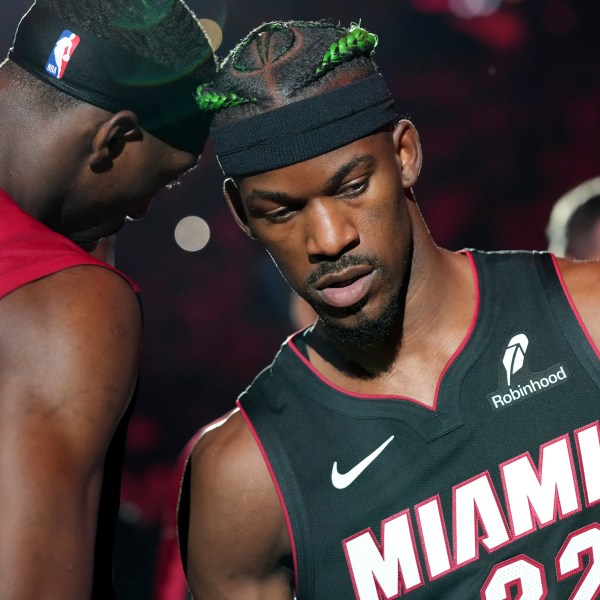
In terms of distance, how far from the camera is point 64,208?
205cm

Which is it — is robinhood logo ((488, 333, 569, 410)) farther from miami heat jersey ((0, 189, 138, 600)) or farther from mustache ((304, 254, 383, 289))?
miami heat jersey ((0, 189, 138, 600))

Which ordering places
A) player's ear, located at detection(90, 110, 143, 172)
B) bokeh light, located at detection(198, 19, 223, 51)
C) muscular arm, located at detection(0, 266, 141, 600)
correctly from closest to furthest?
muscular arm, located at detection(0, 266, 141, 600) → player's ear, located at detection(90, 110, 143, 172) → bokeh light, located at detection(198, 19, 223, 51)

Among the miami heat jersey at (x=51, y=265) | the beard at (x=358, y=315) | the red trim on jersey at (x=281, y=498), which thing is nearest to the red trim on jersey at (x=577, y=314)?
the beard at (x=358, y=315)

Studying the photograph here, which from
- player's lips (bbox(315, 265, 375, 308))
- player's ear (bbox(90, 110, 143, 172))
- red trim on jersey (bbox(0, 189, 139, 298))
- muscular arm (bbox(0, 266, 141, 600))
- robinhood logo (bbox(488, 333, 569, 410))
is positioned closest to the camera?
muscular arm (bbox(0, 266, 141, 600))

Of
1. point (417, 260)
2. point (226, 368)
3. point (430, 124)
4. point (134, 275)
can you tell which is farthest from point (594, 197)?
point (417, 260)

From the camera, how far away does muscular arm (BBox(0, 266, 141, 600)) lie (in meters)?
1.51

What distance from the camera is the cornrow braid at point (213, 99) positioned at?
2141mm

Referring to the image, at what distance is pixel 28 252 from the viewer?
1720 mm

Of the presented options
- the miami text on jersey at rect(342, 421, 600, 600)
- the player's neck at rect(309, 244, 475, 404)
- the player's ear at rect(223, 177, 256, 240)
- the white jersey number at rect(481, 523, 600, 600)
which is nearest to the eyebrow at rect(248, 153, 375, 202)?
the player's ear at rect(223, 177, 256, 240)

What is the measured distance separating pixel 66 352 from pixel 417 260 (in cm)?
97

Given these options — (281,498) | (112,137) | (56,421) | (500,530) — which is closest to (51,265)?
(56,421)

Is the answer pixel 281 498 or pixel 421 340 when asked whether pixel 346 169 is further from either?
pixel 281 498

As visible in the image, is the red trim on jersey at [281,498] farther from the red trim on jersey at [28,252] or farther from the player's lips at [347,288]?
the red trim on jersey at [28,252]

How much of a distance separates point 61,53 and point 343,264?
0.77 metres
